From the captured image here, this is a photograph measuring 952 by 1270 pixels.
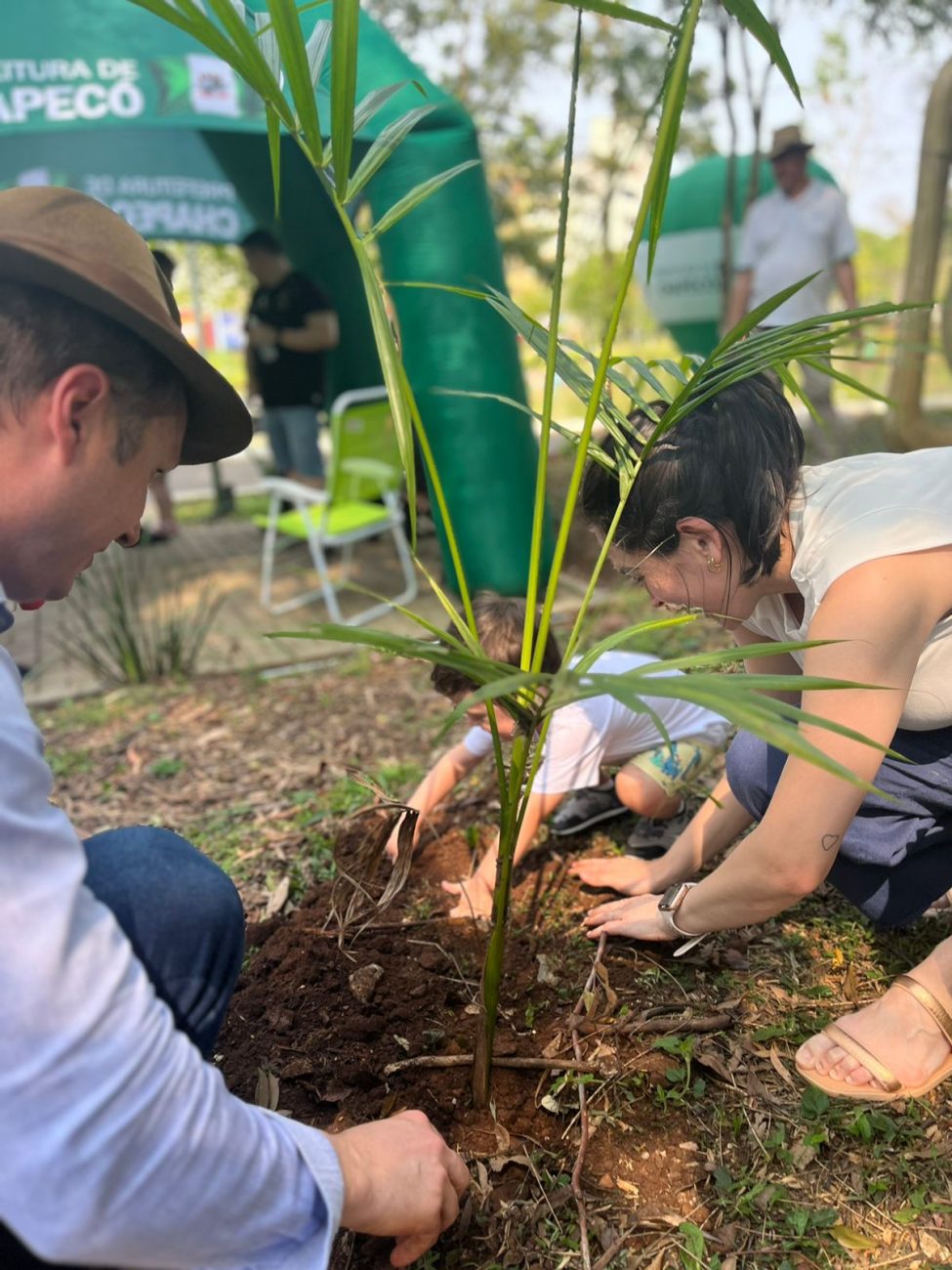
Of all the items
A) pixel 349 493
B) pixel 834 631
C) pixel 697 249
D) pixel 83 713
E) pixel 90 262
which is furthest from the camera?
pixel 697 249

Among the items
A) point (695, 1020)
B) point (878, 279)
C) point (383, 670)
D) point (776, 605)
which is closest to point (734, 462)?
point (776, 605)

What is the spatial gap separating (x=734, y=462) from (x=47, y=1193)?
1.20 meters

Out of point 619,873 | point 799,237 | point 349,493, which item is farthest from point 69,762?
point 799,237

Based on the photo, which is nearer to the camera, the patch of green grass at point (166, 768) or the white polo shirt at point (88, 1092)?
the white polo shirt at point (88, 1092)

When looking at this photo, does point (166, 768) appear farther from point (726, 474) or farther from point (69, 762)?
point (726, 474)

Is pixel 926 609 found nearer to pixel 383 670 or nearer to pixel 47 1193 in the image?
pixel 47 1193

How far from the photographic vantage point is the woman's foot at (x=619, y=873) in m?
2.05

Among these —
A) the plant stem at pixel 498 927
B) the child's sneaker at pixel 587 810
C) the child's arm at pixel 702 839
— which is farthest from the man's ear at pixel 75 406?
the child's sneaker at pixel 587 810

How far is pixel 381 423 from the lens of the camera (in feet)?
16.2

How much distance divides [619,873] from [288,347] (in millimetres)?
4233

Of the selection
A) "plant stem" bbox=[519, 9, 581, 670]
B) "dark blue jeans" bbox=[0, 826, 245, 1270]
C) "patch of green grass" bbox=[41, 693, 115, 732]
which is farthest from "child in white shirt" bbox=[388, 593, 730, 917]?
"patch of green grass" bbox=[41, 693, 115, 732]

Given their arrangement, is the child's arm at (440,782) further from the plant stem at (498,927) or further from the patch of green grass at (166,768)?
the patch of green grass at (166,768)

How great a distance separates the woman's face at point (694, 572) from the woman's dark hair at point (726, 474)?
0.6 inches

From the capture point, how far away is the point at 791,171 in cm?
568
